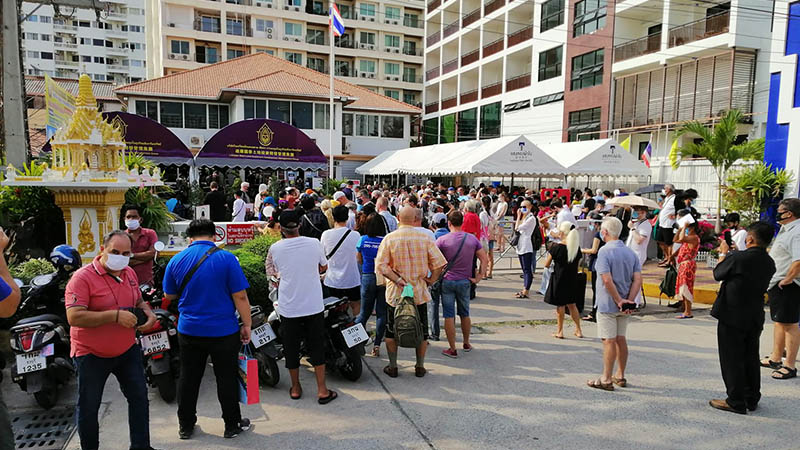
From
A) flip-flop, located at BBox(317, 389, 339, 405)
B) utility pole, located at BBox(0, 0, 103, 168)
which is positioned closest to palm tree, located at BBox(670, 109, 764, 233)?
flip-flop, located at BBox(317, 389, 339, 405)

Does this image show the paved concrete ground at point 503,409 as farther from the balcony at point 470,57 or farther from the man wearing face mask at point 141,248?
the balcony at point 470,57

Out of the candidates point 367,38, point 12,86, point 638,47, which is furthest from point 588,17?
point 12,86

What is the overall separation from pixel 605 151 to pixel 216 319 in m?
17.2

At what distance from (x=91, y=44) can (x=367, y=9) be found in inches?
1743

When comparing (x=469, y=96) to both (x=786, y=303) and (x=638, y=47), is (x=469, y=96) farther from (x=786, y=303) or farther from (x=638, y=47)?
(x=786, y=303)

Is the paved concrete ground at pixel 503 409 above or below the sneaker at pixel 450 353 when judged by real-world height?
below

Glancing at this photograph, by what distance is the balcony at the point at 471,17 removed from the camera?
38.2 metres

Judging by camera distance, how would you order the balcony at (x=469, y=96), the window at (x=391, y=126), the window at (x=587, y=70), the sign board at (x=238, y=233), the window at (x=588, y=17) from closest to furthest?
the sign board at (x=238, y=233) → the window at (x=588, y=17) → the window at (x=587, y=70) → the window at (x=391, y=126) → the balcony at (x=469, y=96)

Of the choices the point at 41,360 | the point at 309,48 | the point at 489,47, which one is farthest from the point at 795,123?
the point at 309,48

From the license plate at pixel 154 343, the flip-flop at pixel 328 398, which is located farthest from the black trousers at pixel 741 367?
the license plate at pixel 154 343

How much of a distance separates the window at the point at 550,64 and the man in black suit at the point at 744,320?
27.6m

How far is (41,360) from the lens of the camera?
4258 millimetres

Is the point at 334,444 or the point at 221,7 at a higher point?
the point at 221,7

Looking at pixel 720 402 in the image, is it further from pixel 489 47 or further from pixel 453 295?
pixel 489 47
